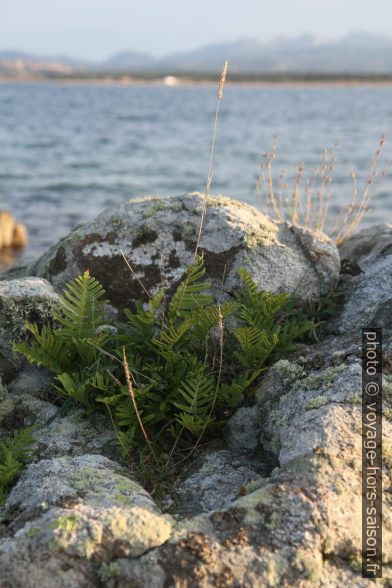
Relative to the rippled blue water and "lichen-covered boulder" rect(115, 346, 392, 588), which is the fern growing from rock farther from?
the rippled blue water

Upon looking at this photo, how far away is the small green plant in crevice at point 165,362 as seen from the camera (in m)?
3.89

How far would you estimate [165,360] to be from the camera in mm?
4344

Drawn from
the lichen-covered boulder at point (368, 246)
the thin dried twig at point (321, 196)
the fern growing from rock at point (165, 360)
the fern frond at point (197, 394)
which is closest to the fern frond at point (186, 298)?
the fern growing from rock at point (165, 360)

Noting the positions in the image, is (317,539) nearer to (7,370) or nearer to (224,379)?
(224,379)

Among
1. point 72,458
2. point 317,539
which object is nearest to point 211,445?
point 72,458

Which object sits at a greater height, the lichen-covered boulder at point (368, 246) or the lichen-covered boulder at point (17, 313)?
the lichen-covered boulder at point (368, 246)

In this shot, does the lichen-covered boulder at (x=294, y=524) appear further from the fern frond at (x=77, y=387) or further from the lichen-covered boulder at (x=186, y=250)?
the lichen-covered boulder at (x=186, y=250)

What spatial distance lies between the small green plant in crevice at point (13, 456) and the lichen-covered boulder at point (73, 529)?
145 mm

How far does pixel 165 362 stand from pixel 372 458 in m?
1.59

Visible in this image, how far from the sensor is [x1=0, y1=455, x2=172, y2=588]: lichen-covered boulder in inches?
108

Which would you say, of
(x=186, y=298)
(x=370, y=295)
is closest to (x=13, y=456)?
(x=186, y=298)

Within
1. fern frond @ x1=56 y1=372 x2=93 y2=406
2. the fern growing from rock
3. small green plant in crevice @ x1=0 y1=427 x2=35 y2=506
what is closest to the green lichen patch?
the fern growing from rock

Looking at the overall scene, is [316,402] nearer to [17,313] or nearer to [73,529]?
[73,529]
